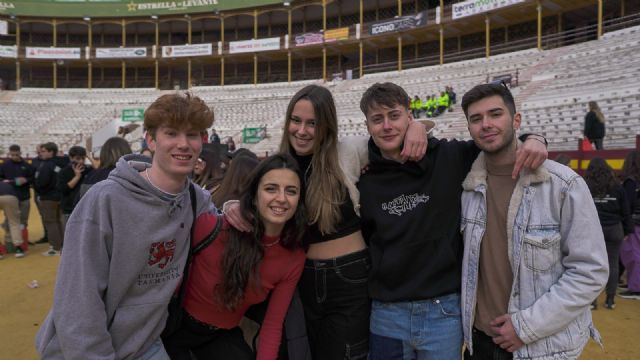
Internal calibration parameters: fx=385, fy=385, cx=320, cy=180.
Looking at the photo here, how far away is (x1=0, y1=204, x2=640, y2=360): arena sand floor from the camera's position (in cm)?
379

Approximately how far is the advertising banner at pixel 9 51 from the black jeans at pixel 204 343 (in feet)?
135

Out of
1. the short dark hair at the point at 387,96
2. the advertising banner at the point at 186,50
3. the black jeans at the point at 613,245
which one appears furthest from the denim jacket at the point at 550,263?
the advertising banner at the point at 186,50

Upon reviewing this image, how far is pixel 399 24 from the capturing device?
26.0m

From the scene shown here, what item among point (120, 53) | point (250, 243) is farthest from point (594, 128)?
point (120, 53)

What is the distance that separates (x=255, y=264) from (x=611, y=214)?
16.6ft

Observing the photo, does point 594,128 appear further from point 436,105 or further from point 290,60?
point 290,60

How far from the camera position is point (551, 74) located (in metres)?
17.4

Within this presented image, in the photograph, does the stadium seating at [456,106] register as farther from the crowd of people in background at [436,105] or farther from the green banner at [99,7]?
the green banner at [99,7]

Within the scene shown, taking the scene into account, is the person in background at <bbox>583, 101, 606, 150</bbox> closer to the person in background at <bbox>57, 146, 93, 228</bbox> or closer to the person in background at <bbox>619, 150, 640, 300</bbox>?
the person in background at <bbox>619, 150, 640, 300</bbox>

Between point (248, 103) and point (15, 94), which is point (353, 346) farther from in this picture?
point (15, 94)

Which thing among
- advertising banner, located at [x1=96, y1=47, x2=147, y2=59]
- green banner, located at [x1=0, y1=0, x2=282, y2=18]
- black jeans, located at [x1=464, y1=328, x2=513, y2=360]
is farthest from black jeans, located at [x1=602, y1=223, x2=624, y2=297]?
advertising banner, located at [x1=96, y1=47, x2=147, y2=59]

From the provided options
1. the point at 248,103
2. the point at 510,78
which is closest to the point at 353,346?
the point at 510,78

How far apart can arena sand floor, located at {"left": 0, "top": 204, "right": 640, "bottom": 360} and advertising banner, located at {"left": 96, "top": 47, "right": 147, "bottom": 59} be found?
1206 inches

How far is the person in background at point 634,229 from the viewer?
5.45 metres
